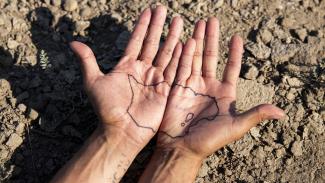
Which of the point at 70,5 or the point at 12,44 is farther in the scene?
the point at 70,5

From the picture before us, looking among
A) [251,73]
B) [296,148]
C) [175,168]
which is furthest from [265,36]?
[175,168]

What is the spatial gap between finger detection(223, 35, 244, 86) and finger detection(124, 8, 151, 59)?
2.30 feet

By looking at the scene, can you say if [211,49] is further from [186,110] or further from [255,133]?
[255,133]

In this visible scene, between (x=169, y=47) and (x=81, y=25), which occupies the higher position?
(x=81, y=25)

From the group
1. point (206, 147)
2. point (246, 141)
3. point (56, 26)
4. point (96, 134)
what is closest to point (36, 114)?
point (96, 134)

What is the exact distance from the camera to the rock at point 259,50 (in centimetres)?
445

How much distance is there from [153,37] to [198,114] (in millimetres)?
736

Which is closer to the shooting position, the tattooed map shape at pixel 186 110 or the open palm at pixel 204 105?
the open palm at pixel 204 105

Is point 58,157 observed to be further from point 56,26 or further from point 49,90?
point 56,26

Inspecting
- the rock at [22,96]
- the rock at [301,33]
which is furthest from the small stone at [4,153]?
the rock at [301,33]

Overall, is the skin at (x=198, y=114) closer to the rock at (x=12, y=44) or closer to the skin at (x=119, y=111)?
the skin at (x=119, y=111)

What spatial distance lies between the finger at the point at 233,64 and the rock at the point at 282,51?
28.7 inches

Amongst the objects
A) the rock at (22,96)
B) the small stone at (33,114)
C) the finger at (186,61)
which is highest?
the finger at (186,61)

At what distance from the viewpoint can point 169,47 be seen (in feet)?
13.0
